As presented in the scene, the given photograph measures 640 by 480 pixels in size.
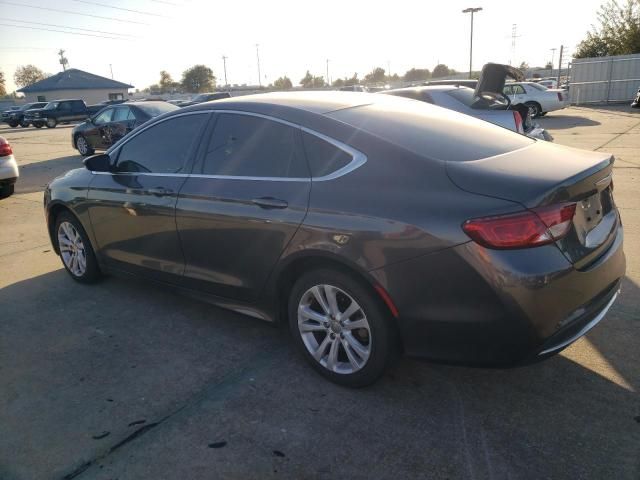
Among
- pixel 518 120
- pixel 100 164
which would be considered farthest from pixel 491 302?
pixel 518 120

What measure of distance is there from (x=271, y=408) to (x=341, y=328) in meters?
0.60

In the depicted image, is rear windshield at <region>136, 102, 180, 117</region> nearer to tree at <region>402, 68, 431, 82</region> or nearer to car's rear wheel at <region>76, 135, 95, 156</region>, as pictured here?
car's rear wheel at <region>76, 135, 95, 156</region>

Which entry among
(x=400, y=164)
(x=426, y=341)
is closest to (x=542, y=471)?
(x=426, y=341)

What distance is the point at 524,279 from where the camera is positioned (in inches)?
93.9

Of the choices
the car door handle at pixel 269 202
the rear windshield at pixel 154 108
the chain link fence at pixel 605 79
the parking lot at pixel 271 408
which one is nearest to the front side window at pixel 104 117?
the rear windshield at pixel 154 108

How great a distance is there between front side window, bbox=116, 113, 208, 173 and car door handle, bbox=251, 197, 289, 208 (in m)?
0.91

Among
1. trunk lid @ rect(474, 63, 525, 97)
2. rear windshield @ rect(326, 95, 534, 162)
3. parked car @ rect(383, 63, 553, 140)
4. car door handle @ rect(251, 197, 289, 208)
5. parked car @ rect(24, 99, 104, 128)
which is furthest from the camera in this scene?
parked car @ rect(24, 99, 104, 128)

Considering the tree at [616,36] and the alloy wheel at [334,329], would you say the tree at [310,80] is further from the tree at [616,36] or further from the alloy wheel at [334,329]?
the alloy wheel at [334,329]

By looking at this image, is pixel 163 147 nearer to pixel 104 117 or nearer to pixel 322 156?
pixel 322 156

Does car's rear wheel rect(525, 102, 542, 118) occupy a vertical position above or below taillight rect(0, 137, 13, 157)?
below

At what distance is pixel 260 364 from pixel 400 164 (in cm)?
161

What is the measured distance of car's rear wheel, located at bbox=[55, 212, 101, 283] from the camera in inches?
189

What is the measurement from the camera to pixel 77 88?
2697 inches

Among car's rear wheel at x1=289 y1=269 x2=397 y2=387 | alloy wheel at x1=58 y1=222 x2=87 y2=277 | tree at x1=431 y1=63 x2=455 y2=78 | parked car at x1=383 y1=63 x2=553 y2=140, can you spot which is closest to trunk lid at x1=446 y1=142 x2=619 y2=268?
car's rear wheel at x1=289 y1=269 x2=397 y2=387
